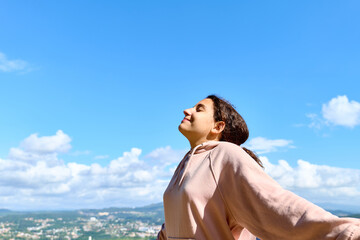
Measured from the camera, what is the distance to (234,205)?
1426 millimetres

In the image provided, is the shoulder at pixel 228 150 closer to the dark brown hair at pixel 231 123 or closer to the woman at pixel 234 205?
the woman at pixel 234 205

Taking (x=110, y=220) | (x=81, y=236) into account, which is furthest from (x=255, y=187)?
(x=110, y=220)

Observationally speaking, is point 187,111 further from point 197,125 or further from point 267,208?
point 267,208

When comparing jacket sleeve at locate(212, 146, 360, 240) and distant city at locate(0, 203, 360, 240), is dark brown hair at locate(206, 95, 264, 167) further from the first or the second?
distant city at locate(0, 203, 360, 240)

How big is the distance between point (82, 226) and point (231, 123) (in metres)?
90.0

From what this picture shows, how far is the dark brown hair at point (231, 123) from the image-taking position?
190 centimetres

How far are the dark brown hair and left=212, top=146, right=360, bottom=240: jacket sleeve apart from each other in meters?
0.36

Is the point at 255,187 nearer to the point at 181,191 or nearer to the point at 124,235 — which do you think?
the point at 181,191

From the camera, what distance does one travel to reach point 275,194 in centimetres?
132

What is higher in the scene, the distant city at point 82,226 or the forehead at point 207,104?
the forehead at point 207,104

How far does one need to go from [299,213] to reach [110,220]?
101940 millimetres

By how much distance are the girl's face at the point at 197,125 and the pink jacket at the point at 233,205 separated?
178mm

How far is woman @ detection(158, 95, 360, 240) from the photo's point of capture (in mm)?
1189

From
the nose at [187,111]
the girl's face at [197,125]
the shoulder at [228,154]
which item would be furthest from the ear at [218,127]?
the shoulder at [228,154]
